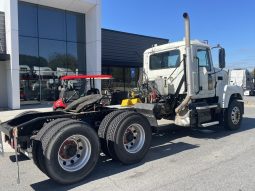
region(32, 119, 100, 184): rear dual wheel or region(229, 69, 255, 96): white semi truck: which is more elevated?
region(229, 69, 255, 96): white semi truck

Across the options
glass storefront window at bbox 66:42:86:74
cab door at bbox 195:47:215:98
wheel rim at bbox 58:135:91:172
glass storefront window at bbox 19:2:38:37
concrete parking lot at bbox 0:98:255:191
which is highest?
glass storefront window at bbox 19:2:38:37

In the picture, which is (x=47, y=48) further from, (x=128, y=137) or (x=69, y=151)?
(x=69, y=151)

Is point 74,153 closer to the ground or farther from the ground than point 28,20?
closer to the ground

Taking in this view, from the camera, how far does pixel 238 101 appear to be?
9.70 metres

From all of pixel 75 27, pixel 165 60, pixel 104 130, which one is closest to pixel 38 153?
pixel 104 130

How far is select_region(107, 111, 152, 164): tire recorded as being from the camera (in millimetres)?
5754

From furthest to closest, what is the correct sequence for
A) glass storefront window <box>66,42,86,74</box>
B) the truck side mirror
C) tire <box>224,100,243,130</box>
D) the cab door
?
glass storefront window <box>66,42,86,74</box>
tire <box>224,100,243,130</box>
the truck side mirror
the cab door

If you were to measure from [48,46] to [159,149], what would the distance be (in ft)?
50.6

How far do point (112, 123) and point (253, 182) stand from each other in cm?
278

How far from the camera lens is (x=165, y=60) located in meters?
9.02

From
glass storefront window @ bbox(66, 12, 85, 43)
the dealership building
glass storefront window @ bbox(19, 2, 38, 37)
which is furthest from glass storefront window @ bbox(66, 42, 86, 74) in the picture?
glass storefront window @ bbox(19, 2, 38, 37)

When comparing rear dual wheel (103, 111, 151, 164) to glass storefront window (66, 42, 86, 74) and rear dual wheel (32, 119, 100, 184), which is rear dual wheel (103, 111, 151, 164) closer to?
rear dual wheel (32, 119, 100, 184)

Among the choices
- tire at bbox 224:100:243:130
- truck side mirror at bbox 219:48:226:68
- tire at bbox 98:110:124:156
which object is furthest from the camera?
tire at bbox 224:100:243:130

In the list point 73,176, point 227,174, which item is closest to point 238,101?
point 227,174
